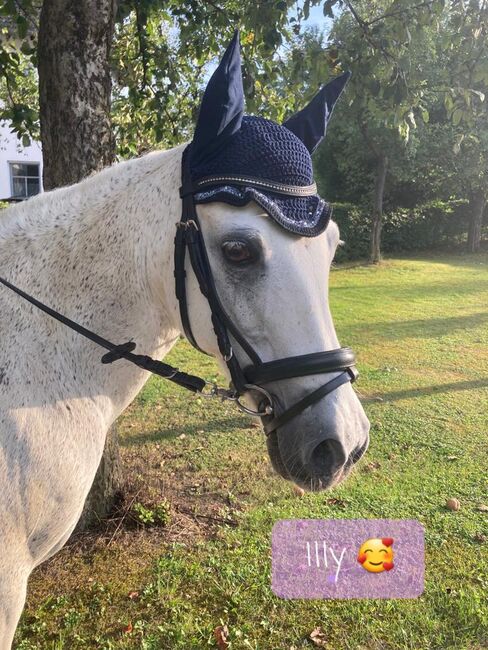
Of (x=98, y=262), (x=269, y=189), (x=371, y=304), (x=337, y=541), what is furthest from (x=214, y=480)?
(x=371, y=304)

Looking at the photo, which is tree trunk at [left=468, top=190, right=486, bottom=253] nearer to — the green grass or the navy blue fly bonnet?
the green grass

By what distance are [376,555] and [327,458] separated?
2.27 metres

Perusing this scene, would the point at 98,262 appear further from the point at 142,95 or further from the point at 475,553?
the point at 142,95

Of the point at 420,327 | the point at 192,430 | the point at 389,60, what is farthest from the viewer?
the point at 420,327

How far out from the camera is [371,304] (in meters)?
12.3

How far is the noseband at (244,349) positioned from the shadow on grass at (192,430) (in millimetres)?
3743

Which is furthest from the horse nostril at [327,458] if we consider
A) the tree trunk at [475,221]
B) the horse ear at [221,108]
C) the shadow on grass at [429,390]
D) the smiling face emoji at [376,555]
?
the tree trunk at [475,221]

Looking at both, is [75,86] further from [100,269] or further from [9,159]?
[9,159]

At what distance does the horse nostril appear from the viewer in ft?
4.83

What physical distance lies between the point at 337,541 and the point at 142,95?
473 centimetres

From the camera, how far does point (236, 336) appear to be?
1550 millimetres

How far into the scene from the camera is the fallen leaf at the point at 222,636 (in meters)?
2.64

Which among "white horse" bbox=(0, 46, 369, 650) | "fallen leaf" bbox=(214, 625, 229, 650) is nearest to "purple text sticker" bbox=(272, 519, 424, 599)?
"fallen leaf" bbox=(214, 625, 229, 650)

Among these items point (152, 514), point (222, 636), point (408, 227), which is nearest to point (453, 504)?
point (222, 636)
